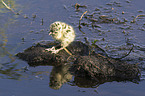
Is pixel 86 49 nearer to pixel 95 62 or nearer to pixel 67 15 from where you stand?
pixel 95 62

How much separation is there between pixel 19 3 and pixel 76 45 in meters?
3.01

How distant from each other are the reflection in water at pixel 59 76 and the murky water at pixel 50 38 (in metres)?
0.10

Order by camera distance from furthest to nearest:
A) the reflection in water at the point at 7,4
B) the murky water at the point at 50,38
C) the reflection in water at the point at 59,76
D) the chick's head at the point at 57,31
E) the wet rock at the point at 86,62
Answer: the reflection in water at the point at 7,4
the chick's head at the point at 57,31
the wet rock at the point at 86,62
the reflection in water at the point at 59,76
the murky water at the point at 50,38

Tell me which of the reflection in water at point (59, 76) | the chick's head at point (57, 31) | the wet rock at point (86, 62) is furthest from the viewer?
the chick's head at point (57, 31)

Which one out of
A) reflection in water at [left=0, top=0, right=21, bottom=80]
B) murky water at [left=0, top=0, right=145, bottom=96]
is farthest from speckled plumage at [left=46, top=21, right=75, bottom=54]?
reflection in water at [left=0, top=0, right=21, bottom=80]

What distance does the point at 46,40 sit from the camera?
6.19 meters

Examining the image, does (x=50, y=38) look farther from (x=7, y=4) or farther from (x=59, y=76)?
(x=7, y=4)

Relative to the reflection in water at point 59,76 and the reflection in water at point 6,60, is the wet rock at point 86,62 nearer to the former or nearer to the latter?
the reflection in water at point 59,76

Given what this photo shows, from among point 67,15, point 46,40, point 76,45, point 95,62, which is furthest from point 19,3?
point 95,62

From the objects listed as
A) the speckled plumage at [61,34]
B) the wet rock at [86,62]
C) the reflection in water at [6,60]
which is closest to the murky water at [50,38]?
the reflection in water at [6,60]

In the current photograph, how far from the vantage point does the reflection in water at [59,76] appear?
4.82 m

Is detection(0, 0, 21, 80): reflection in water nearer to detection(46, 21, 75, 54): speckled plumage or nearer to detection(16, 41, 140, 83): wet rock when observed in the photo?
detection(16, 41, 140, 83): wet rock

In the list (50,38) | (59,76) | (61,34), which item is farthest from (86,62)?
(50,38)

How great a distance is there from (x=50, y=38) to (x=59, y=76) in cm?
146
